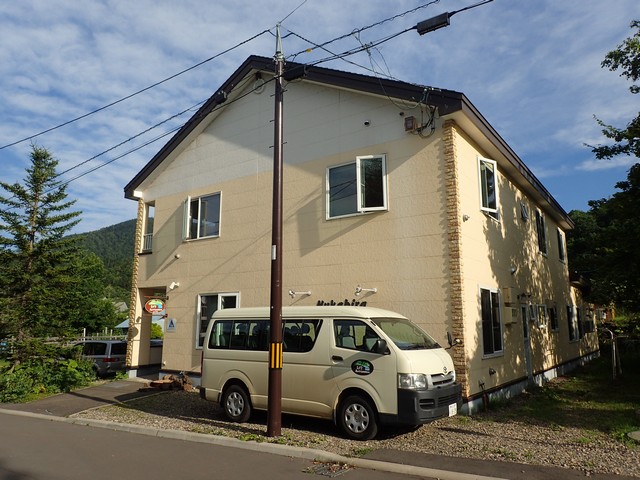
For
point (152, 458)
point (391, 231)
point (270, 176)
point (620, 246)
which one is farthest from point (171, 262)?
point (620, 246)

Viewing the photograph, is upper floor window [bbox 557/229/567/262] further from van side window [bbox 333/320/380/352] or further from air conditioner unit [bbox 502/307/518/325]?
van side window [bbox 333/320/380/352]

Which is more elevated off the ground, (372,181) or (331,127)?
(331,127)

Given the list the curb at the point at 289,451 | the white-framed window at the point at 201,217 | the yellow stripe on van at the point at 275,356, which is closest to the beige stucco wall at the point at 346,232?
the white-framed window at the point at 201,217

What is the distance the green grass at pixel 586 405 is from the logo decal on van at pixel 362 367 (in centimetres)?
339

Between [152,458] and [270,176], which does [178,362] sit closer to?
[270,176]

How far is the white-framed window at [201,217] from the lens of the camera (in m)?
14.8

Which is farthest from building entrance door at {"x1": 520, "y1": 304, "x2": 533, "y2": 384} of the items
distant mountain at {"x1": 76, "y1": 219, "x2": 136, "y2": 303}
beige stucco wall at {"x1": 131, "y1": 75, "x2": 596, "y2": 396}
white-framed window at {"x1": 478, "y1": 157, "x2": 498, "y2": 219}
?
distant mountain at {"x1": 76, "y1": 219, "x2": 136, "y2": 303}

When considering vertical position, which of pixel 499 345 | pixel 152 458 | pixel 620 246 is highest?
pixel 620 246

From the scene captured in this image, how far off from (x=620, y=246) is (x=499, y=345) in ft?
11.4

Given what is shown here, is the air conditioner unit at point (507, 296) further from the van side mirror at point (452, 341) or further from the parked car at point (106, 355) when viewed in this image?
the parked car at point (106, 355)

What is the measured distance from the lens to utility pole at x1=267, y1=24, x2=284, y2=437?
8.03m

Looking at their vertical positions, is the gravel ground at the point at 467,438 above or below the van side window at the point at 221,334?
below

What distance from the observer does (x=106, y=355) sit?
59.1 ft

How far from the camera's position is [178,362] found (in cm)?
1450
